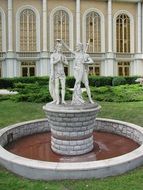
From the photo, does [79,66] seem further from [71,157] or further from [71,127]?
[71,157]

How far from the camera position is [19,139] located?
33.1ft

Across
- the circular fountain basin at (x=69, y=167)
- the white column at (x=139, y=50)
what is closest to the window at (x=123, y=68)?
the white column at (x=139, y=50)

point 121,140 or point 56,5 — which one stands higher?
point 56,5

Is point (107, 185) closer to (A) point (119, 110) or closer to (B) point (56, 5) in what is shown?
(A) point (119, 110)

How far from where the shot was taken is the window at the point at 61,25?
38969 mm

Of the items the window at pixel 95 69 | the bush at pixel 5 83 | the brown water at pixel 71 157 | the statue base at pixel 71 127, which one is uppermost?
the window at pixel 95 69

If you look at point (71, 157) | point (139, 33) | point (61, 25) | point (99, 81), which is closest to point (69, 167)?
point (71, 157)

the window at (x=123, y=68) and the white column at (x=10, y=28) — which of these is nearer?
the white column at (x=10, y=28)

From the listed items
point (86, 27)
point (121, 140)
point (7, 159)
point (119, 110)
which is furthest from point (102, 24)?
point (7, 159)

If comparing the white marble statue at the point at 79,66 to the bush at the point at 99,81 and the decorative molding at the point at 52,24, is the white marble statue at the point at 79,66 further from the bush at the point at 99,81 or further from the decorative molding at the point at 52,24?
the decorative molding at the point at 52,24

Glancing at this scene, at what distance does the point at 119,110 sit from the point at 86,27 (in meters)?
27.3

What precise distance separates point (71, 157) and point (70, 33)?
1272 inches

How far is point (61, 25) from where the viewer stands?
39.2 m

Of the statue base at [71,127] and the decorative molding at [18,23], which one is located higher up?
the decorative molding at [18,23]
